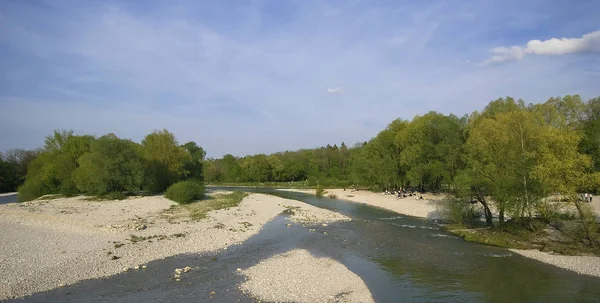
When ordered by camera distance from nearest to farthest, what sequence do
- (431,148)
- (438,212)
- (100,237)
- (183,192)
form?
(100,237)
(438,212)
(183,192)
(431,148)

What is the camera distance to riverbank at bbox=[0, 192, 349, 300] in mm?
19172

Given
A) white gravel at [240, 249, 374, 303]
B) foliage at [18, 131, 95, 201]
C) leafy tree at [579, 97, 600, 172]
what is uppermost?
leafy tree at [579, 97, 600, 172]

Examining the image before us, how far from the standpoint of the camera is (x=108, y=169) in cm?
5356

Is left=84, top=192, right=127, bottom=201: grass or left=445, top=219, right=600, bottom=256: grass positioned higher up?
left=84, top=192, right=127, bottom=201: grass

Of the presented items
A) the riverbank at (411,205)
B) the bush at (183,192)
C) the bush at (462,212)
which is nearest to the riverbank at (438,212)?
the riverbank at (411,205)

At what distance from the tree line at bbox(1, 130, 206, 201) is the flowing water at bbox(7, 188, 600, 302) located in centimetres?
3401

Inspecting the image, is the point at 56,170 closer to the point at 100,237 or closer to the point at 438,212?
the point at 100,237

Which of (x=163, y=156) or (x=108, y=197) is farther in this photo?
(x=163, y=156)

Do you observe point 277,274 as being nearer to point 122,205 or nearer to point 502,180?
point 502,180

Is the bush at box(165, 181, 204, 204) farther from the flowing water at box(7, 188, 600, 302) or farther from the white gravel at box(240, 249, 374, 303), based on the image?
the white gravel at box(240, 249, 374, 303)

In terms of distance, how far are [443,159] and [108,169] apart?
5610 cm

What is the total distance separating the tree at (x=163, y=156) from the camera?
2645 inches

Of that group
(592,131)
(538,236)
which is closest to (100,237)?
(538,236)

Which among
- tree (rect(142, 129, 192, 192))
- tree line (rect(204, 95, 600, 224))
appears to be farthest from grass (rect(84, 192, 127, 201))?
tree line (rect(204, 95, 600, 224))
